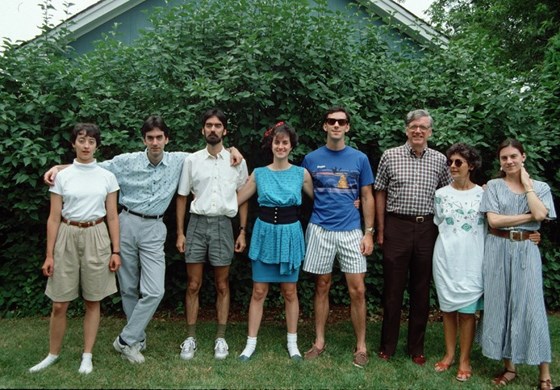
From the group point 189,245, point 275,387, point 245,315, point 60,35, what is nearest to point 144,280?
point 189,245

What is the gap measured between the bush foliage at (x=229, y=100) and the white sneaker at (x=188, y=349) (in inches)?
45.7

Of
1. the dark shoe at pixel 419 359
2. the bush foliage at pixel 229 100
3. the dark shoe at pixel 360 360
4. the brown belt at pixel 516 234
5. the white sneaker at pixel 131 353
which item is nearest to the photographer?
the brown belt at pixel 516 234

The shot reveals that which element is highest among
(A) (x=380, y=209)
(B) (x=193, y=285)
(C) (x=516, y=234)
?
(A) (x=380, y=209)

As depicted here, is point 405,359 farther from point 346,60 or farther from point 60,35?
point 60,35

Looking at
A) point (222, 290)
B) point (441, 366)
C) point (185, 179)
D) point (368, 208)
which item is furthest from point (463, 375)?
point (185, 179)

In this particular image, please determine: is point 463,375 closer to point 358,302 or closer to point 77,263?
point 358,302

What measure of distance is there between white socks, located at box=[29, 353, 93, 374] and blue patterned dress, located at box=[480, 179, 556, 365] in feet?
9.79

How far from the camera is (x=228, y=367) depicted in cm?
400

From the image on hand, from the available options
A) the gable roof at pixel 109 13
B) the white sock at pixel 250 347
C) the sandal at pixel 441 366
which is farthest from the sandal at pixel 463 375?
the gable roof at pixel 109 13

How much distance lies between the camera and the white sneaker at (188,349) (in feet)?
13.7

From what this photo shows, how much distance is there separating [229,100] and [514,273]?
2.90m

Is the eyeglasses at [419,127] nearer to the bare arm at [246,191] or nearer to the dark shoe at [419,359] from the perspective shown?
the bare arm at [246,191]

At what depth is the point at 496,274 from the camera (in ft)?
12.5

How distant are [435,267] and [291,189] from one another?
132 centimetres
